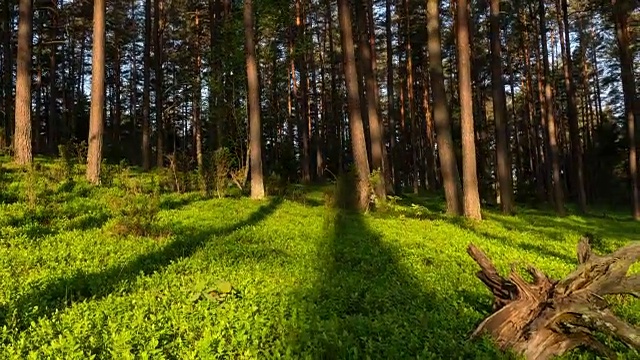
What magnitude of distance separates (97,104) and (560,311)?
14.0 m

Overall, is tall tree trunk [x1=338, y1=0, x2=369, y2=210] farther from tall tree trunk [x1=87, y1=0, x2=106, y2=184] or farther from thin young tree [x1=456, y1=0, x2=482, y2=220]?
A: tall tree trunk [x1=87, y1=0, x2=106, y2=184]

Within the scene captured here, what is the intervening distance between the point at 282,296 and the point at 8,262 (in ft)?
12.8

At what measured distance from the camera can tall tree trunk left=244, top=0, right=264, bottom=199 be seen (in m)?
16.9

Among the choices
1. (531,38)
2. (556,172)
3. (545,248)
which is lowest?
(545,248)

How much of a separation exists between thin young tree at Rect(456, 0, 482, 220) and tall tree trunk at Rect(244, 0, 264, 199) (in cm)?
660

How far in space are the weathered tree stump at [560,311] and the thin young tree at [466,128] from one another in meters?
10.8

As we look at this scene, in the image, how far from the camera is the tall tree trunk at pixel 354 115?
16.7 m

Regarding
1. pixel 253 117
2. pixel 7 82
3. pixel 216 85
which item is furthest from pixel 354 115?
pixel 7 82

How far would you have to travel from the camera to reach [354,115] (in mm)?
17781

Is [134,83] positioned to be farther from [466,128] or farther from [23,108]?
[466,128]

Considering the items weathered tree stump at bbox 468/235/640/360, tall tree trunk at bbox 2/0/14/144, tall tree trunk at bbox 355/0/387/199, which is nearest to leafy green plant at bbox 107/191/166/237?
weathered tree stump at bbox 468/235/640/360

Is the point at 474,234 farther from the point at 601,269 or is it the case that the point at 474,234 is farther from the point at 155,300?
the point at 155,300

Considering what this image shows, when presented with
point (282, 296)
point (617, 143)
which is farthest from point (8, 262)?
point (617, 143)

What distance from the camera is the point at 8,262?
7.25 meters
